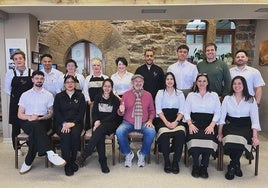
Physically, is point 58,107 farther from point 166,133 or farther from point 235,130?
point 235,130

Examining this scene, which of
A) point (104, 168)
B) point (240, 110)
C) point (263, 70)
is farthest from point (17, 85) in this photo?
point (263, 70)

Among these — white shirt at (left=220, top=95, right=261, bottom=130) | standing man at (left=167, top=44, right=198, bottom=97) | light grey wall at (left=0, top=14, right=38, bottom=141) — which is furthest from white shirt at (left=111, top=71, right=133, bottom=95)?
light grey wall at (left=0, top=14, right=38, bottom=141)

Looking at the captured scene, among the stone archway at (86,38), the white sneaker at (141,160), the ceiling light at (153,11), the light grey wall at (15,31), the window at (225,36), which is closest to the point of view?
the white sneaker at (141,160)

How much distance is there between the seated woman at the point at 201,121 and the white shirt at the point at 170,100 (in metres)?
0.11

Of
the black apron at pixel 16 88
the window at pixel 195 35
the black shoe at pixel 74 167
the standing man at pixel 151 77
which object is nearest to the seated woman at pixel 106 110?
the black shoe at pixel 74 167

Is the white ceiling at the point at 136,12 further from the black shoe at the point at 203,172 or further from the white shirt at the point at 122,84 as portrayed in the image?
the black shoe at the point at 203,172

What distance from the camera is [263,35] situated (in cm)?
516

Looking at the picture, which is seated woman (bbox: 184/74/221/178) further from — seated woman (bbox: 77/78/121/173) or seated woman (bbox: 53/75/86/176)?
seated woman (bbox: 53/75/86/176)

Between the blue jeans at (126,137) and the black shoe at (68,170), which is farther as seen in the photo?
the blue jeans at (126,137)

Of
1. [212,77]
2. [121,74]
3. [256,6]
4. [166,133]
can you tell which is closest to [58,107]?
[121,74]

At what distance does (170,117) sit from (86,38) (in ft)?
10.3

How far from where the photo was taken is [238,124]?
310 centimetres

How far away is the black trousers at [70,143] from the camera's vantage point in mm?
3041

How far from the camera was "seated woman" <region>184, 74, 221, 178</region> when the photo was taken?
2.97 m
